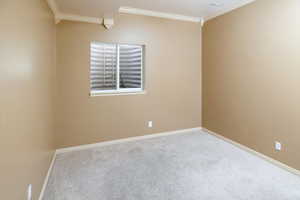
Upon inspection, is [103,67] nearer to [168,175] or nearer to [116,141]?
[116,141]

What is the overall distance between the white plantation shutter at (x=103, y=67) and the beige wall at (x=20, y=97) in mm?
1441

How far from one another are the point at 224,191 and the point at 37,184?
6.80ft

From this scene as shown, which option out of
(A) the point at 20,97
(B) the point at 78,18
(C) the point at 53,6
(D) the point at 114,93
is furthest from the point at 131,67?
(A) the point at 20,97

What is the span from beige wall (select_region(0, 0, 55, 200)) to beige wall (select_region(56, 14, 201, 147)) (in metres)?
1.16

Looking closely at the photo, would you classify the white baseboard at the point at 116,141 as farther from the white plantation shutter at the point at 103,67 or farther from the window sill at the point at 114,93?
the white plantation shutter at the point at 103,67

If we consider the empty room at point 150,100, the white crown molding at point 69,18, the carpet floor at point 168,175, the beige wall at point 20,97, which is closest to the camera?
the beige wall at point 20,97

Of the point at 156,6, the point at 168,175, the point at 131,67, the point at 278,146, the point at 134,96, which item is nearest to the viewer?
the point at 168,175

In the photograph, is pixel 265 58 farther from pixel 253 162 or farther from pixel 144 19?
pixel 144 19

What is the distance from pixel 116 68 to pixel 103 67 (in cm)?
26

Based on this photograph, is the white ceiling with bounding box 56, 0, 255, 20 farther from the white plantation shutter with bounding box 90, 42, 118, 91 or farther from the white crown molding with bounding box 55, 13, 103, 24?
the white plantation shutter with bounding box 90, 42, 118, 91

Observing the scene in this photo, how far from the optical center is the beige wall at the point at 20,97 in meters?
1.17

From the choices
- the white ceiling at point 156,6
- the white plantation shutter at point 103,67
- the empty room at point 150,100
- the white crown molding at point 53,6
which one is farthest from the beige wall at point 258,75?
the white crown molding at point 53,6

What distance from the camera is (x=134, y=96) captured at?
377cm

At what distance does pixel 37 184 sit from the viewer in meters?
1.90
